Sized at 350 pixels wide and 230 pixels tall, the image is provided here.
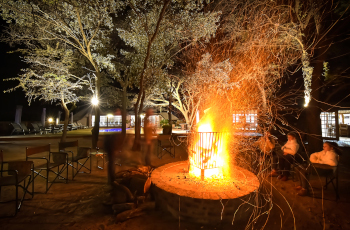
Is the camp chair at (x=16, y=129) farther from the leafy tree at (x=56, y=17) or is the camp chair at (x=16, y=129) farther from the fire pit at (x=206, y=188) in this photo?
the fire pit at (x=206, y=188)

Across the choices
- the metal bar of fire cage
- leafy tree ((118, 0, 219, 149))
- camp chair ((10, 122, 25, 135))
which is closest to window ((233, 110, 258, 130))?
the metal bar of fire cage

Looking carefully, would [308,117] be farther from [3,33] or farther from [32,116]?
[32,116]

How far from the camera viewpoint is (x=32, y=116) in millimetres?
32000

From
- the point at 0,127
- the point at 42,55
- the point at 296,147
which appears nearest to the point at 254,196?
the point at 296,147

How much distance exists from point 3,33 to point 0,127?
1448 centimetres

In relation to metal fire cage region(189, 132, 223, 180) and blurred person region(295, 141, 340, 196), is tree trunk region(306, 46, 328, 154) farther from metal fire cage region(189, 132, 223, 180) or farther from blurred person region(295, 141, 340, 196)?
metal fire cage region(189, 132, 223, 180)

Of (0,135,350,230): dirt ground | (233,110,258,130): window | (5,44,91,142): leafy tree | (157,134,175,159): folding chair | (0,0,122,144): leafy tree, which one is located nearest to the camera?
(0,135,350,230): dirt ground

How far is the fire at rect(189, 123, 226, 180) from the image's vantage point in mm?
4414

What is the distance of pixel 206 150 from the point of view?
445 centimetres

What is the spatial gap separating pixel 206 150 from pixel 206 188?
0.80 metres

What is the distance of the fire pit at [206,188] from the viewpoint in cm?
354

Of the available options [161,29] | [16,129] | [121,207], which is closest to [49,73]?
[161,29]

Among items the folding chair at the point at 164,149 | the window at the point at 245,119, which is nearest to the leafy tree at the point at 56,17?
the folding chair at the point at 164,149

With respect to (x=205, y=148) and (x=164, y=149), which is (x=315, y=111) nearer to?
(x=205, y=148)
